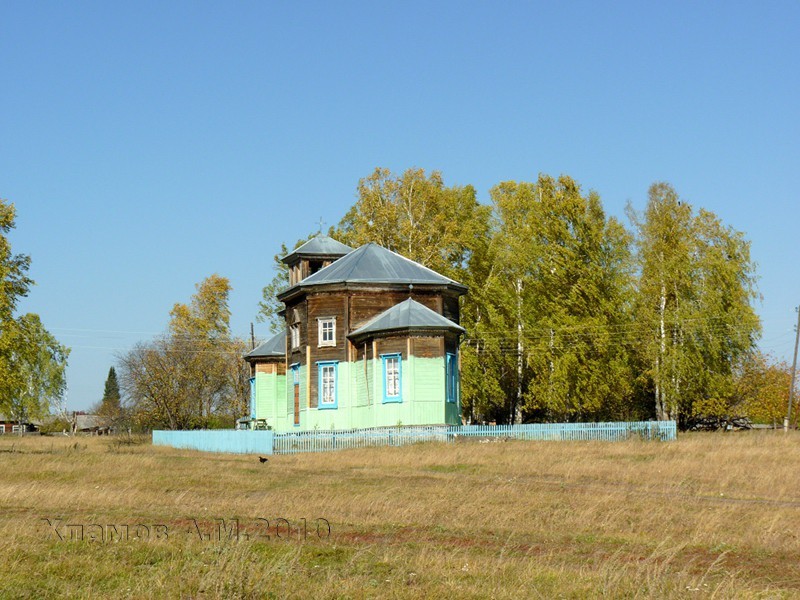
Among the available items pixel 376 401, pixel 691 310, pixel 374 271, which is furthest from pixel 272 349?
pixel 691 310

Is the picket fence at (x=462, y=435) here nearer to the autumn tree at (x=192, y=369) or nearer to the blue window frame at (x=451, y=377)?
the blue window frame at (x=451, y=377)

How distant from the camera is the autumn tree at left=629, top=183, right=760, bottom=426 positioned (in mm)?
50750

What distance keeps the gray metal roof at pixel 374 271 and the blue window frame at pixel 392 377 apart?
14.1 feet

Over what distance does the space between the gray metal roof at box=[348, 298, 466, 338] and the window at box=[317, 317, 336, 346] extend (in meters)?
1.48

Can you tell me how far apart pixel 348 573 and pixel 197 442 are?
35419mm

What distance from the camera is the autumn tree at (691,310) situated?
167 feet

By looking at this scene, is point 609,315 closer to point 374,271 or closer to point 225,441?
point 374,271

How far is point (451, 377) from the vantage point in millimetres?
42500

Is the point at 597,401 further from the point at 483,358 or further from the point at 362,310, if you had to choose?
the point at 362,310

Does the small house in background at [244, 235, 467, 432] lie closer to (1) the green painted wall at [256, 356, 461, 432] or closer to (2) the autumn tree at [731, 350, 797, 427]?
(1) the green painted wall at [256, 356, 461, 432]

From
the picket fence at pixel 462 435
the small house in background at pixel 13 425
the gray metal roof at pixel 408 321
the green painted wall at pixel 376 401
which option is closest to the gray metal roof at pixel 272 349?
the green painted wall at pixel 376 401

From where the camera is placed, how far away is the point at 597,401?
167 ft

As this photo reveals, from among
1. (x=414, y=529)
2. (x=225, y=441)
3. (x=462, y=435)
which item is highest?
(x=462, y=435)

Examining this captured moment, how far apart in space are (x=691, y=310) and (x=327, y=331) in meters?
19.1
